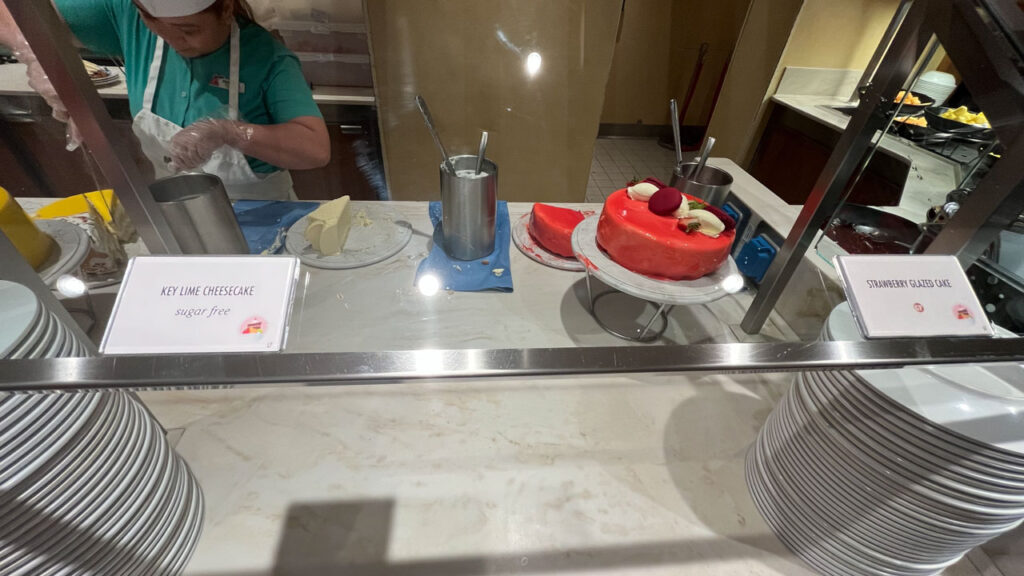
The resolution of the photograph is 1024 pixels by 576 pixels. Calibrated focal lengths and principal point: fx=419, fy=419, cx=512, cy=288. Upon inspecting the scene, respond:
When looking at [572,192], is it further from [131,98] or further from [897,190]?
[131,98]

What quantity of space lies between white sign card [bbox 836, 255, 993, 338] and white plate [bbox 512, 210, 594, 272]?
0.46m

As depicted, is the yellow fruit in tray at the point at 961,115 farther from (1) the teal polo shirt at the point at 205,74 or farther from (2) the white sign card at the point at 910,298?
(1) the teal polo shirt at the point at 205,74

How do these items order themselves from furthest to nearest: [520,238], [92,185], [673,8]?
[673,8], [520,238], [92,185]

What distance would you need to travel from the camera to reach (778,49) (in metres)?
1.88

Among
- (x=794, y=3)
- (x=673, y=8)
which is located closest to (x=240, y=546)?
(x=794, y=3)

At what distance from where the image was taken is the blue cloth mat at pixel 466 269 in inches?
26.8

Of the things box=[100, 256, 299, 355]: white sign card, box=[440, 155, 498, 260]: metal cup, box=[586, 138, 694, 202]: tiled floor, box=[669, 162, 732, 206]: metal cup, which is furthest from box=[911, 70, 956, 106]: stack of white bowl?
box=[100, 256, 299, 355]: white sign card

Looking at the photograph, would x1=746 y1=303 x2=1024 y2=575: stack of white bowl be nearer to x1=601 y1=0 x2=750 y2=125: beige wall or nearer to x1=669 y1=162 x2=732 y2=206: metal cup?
x1=669 y1=162 x2=732 y2=206: metal cup

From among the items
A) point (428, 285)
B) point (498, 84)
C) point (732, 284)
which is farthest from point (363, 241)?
point (498, 84)

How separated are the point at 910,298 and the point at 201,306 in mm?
578

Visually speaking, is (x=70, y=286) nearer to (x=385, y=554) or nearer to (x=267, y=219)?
(x=267, y=219)

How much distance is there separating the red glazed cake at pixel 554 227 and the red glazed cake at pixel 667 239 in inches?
7.5

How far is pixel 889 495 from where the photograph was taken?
469 millimetres

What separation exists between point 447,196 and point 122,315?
551 millimetres
